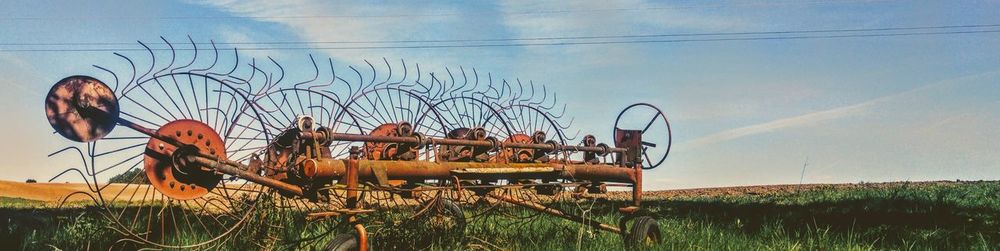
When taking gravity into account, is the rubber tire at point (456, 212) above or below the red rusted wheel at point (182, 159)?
below

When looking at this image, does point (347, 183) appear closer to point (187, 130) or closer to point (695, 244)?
point (187, 130)

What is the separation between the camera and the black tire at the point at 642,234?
21.0ft

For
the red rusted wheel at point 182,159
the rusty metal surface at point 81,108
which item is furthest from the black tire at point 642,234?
the rusty metal surface at point 81,108

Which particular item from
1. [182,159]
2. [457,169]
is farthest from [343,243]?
[457,169]

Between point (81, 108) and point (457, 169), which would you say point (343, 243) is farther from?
point (81, 108)

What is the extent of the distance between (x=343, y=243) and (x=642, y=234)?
3.06 metres

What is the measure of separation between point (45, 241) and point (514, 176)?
13.3 feet

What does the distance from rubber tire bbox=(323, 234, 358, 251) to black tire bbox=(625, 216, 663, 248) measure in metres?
2.70

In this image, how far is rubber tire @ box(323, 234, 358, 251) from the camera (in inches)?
164

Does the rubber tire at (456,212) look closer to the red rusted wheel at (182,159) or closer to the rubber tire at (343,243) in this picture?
the rubber tire at (343,243)

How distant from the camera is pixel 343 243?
4195mm

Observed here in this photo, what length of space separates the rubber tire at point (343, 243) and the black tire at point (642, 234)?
8.85ft

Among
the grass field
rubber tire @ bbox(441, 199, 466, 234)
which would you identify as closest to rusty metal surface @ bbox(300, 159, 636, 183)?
the grass field

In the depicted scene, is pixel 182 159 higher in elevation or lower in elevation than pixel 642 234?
higher
